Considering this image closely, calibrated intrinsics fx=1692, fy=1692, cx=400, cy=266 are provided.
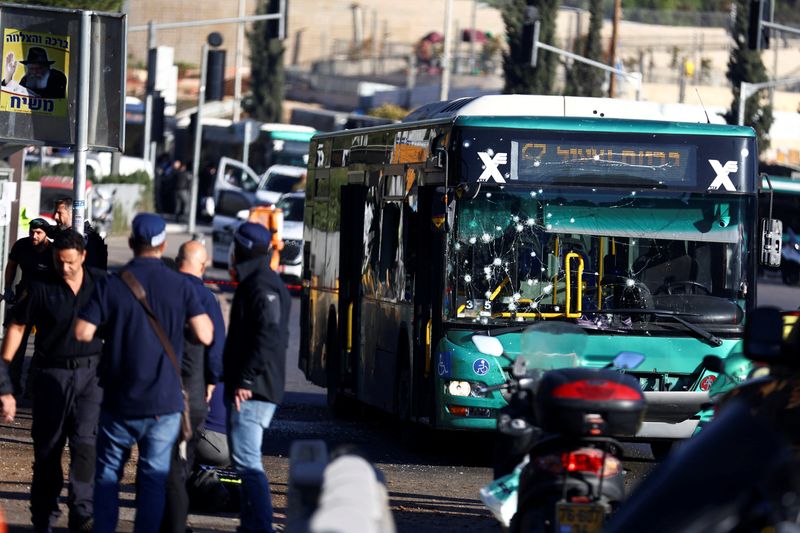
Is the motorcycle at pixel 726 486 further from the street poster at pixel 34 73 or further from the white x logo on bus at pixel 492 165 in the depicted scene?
the street poster at pixel 34 73

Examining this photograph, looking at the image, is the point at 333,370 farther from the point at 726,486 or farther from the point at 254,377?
the point at 726,486

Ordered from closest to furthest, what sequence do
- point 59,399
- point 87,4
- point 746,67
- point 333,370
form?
point 59,399
point 333,370
point 87,4
point 746,67

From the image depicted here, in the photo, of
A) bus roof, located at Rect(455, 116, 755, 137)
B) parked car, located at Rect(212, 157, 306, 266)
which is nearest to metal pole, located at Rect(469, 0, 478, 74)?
parked car, located at Rect(212, 157, 306, 266)

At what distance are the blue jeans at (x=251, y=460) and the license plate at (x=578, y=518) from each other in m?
1.99

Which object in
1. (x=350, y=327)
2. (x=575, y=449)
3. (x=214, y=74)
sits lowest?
(x=350, y=327)

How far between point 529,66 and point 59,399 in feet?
172

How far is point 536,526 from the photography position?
6.97m

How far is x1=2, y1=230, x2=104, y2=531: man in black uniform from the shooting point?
8656 millimetres

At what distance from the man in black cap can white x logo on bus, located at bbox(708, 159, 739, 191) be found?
4.83 meters

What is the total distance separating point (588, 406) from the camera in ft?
22.3

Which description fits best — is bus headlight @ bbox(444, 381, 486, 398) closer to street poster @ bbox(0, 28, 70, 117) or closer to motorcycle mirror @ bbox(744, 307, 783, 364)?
street poster @ bbox(0, 28, 70, 117)

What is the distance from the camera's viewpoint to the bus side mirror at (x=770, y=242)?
11.9 meters

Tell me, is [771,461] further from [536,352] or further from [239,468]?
[239,468]

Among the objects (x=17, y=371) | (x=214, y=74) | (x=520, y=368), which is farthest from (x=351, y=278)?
(x=214, y=74)
